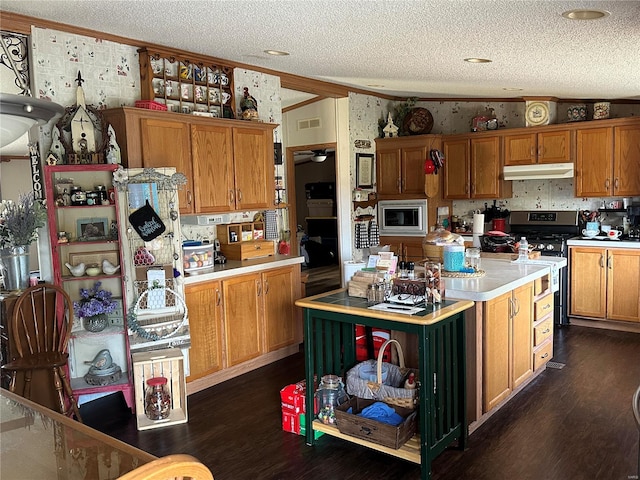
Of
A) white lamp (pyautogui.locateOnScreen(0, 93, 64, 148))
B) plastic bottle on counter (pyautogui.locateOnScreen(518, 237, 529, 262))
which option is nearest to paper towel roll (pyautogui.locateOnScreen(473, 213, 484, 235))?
plastic bottle on counter (pyautogui.locateOnScreen(518, 237, 529, 262))

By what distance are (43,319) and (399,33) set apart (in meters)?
2.95

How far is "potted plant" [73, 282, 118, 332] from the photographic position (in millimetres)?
3709

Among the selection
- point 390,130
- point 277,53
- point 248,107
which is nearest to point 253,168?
point 248,107

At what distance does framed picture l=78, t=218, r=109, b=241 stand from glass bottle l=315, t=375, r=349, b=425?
1900mm

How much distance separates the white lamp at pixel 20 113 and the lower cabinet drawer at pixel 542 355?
3.99 m

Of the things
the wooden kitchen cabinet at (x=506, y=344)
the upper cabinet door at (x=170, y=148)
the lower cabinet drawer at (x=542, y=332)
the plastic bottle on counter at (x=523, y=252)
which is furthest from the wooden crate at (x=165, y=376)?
the plastic bottle on counter at (x=523, y=252)

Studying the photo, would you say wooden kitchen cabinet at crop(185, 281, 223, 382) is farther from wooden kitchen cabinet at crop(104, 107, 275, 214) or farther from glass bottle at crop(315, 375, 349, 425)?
glass bottle at crop(315, 375, 349, 425)

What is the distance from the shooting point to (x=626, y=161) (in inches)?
223

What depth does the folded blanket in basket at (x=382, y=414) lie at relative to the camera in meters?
3.00

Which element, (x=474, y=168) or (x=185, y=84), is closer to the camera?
(x=185, y=84)

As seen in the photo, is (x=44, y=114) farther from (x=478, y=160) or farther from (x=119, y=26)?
(x=478, y=160)

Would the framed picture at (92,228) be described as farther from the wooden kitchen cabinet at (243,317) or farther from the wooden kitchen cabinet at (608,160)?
the wooden kitchen cabinet at (608,160)

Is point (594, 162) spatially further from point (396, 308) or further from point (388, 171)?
point (396, 308)

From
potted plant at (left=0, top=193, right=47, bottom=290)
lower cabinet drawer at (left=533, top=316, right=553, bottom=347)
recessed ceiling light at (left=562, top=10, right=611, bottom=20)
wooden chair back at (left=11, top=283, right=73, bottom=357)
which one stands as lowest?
lower cabinet drawer at (left=533, top=316, right=553, bottom=347)
